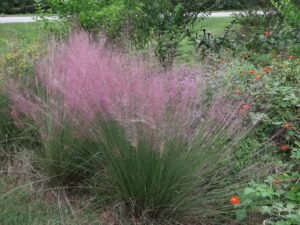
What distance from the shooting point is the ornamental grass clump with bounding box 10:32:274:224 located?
108 inches

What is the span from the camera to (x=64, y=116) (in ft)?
10.8

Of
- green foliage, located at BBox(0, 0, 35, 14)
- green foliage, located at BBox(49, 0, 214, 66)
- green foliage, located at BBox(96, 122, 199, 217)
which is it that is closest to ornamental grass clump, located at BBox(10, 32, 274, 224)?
green foliage, located at BBox(96, 122, 199, 217)

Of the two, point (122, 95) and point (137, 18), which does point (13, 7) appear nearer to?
point (137, 18)

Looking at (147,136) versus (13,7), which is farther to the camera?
(13,7)

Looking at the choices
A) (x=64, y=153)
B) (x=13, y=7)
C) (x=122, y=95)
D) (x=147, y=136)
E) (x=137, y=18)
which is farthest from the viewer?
(x=13, y=7)

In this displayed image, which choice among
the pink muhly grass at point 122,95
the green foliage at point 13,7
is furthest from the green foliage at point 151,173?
the green foliage at point 13,7

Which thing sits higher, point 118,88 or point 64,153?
point 118,88

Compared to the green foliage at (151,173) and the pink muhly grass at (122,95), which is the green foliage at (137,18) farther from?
the green foliage at (151,173)

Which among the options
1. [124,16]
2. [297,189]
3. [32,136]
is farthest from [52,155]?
[124,16]

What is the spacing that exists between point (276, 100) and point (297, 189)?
1186 mm

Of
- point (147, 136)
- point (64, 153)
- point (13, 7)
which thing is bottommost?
point (13, 7)

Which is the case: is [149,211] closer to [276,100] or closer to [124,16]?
[276,100]

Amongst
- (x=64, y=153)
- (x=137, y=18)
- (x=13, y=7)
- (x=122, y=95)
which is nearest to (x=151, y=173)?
(x=122, y=95)

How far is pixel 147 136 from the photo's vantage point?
2.70 meters
